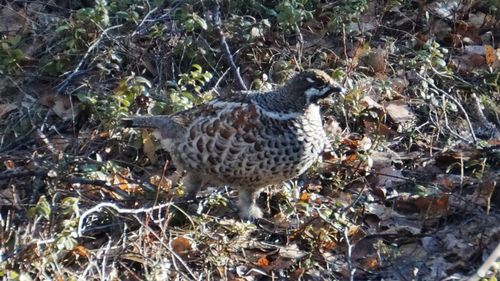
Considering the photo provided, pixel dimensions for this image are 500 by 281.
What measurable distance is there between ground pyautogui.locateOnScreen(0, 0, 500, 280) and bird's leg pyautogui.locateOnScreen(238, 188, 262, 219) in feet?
0.27

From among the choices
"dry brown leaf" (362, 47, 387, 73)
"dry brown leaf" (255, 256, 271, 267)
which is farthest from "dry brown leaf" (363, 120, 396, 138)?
"dry brown leaf" (255, 256, 271, 267)

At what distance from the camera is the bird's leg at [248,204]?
523 cm

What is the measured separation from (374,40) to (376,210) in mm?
2024

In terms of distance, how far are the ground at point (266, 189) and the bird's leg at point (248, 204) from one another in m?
0.08

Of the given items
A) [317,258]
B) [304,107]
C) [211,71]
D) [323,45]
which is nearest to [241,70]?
[211,71]

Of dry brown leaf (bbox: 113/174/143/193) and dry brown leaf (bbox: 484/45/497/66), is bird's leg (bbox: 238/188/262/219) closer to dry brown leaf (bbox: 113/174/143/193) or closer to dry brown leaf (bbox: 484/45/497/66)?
dry brown leaf (bbox: 113/174/143/193)

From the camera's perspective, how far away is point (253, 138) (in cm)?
489

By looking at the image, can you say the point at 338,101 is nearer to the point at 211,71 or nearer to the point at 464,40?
the point at 211,71

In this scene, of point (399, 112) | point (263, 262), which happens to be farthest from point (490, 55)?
point (263, 262)

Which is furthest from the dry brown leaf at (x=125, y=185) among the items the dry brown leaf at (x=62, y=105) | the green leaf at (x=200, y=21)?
the green leaf at (x=200, y=21)

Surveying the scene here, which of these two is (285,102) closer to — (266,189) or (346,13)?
(266,189)

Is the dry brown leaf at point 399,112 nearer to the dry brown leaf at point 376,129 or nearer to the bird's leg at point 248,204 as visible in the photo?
the dry brown leaf at point 376,129

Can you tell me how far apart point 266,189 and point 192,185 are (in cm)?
46

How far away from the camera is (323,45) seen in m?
6.92
